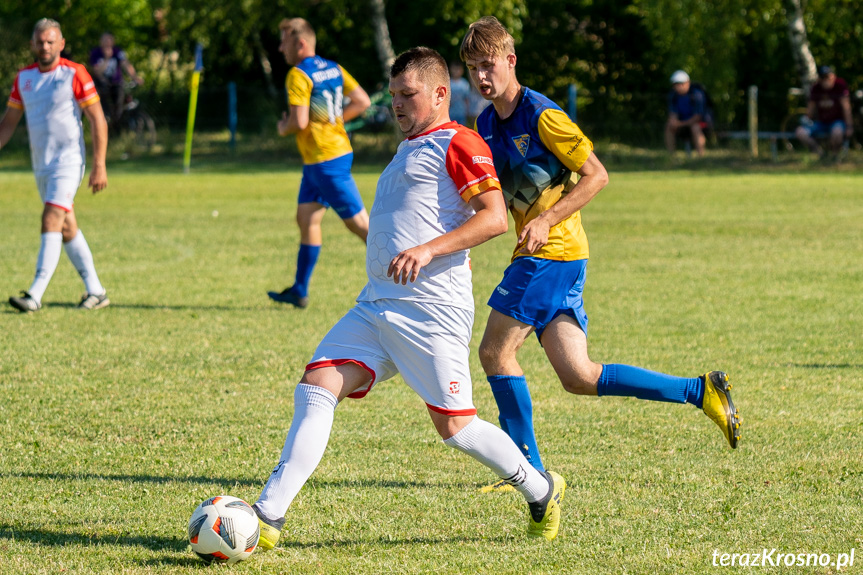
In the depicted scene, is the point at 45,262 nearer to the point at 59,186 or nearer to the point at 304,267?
the point at 59,186

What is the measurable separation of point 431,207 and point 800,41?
24.1 metres

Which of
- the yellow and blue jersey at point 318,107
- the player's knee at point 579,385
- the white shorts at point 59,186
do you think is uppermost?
the yellow and blue jersey at point 318,107

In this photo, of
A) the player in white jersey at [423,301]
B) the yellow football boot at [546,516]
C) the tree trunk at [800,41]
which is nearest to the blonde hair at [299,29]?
the player in white jersey at [423,301]

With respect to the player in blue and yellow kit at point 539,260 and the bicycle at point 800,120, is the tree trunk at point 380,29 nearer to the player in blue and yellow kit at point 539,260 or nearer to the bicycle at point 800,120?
the bicycle at point 800,120

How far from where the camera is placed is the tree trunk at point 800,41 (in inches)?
1006

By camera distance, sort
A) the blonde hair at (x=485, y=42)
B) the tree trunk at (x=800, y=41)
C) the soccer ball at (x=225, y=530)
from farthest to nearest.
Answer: the tree trunk at (x=800, y=41), the blonde hair at (x=485, y=42), the soccer ball at (x=225, y=530)

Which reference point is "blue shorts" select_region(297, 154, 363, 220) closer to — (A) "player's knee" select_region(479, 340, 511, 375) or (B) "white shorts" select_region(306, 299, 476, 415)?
(A) "player's knee" select_region(479, 340, 511, 375)

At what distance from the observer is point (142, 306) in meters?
9.38

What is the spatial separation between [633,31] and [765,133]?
26.2 ft

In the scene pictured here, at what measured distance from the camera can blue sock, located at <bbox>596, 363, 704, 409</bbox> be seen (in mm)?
4789

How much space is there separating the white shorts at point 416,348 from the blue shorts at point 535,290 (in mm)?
725

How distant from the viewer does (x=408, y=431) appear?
5.64 meters

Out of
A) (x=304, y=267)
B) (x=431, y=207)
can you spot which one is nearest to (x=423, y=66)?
(x=431, y=207)

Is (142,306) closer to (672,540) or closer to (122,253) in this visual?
(122,253)
